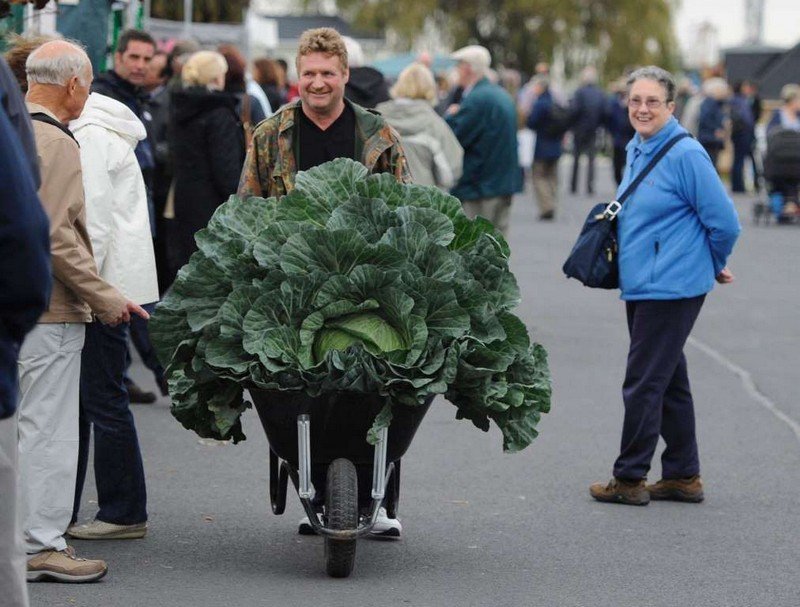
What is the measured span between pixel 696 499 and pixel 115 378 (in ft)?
9.17

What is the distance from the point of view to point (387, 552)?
6.40 metres

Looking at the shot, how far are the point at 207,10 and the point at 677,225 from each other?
1147 inches

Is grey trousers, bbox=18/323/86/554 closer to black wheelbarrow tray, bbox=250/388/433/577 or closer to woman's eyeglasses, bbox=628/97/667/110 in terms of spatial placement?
black wheelbarrow tray, bbox=250/388/433/577

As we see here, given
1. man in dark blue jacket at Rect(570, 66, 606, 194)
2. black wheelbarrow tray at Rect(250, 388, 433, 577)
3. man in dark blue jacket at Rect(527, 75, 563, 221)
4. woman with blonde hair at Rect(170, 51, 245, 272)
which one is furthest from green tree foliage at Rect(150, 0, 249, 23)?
black wheelbarrow tray at Rect(250, 388, 433, 577)

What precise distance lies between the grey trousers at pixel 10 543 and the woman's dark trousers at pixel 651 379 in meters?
3.92

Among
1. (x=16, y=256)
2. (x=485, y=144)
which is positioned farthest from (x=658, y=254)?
(x=485, y=144)

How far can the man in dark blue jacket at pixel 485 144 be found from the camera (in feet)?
41.9

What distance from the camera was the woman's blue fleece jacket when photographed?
7.24m

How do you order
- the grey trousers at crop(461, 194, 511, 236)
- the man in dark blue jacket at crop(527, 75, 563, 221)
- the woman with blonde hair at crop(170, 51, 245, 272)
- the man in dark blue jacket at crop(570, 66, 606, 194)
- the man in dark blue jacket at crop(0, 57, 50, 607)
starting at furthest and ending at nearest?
the man in dark blue jacket at crop(570, 66, 606, 194) → the man in dark blue jacket at crop(527, 75, 563, 221) → the grey trousers at crop(461, 194, 511, 236) → the woman with blonde hair at crop(170, 51, 245, 272) → the man in dark blue jacket at crop(0, 57, 50, 607)

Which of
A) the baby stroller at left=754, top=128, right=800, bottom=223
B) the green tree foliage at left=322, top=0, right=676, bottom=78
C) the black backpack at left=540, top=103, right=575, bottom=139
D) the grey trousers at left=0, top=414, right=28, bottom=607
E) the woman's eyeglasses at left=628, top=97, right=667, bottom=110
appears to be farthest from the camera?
the green tree foliage at left=322, top=0, right=676, bottom=78

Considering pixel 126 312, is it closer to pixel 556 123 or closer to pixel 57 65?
pixel 57 65

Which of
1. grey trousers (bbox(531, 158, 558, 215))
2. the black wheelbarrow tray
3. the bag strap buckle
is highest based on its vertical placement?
the bag strap buckle

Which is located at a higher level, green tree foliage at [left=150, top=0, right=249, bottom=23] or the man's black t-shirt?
the man's black t-shirt

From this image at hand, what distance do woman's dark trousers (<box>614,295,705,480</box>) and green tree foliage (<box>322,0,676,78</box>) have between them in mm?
50306
